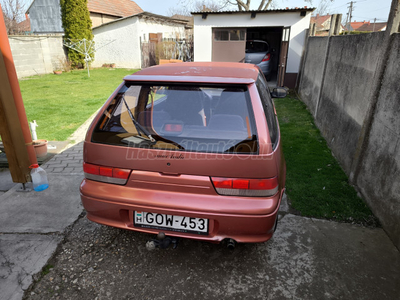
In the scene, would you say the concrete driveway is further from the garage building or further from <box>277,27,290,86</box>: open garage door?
the garage building

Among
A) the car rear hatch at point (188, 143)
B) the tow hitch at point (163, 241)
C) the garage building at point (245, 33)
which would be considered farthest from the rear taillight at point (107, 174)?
the garage building at point (245, 33)

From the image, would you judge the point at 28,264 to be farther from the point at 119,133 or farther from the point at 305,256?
the point at 305,256

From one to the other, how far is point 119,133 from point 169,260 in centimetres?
123

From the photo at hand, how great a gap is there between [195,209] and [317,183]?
95.5 inches

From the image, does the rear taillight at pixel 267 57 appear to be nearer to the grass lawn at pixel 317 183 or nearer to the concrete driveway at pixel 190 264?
the grass lawn at pixel 317 183

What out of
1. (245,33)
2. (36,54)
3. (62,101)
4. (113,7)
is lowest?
(62,101)

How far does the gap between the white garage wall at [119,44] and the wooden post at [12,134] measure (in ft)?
52.5

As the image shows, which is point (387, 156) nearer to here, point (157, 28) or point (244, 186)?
point (244, 186)

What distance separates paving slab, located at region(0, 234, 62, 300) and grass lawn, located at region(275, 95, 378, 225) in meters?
2.69

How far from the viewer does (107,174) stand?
2207mm

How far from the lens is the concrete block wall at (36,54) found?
13898 millimetres

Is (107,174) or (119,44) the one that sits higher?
(119,44)

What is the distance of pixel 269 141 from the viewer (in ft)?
6.60

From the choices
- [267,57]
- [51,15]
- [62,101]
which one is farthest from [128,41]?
[62,101]
